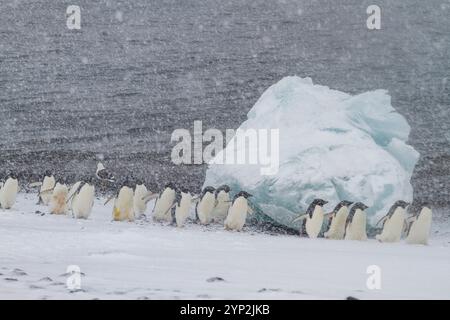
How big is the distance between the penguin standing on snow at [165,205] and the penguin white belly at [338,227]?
2.41m

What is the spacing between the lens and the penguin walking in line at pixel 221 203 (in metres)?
12.5

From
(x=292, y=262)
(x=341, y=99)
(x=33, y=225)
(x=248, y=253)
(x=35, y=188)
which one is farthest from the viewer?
(x=35, y=188)

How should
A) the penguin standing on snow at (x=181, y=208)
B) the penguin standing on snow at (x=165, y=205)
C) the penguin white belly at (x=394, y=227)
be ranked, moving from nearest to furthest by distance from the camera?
the penguin white belly at (x=394, y=227) < the penguin standing on snow at (x=181, y=208) < the penguin standing on snow at (x=165, y=205)

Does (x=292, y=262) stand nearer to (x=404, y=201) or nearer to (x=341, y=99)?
(x=404, y=201)

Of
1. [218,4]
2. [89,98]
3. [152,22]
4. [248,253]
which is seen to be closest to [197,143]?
[89,98]

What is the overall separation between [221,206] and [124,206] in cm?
145

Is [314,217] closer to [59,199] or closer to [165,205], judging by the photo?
[165,205]

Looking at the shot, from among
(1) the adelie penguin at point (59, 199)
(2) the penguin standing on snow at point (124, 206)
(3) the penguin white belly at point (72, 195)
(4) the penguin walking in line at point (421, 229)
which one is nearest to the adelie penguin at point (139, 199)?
(2) the penguin standing on snow at point (124, 206)

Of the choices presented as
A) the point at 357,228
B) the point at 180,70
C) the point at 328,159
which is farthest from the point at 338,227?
the point at 180,70

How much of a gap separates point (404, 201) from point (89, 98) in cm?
2488

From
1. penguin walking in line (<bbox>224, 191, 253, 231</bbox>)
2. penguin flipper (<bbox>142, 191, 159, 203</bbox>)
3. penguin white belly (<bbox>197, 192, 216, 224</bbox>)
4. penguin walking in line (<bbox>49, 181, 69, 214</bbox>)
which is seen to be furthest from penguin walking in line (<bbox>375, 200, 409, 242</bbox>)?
penguin walking in line (<bbox>49, 181, 69, 214</bbox>)

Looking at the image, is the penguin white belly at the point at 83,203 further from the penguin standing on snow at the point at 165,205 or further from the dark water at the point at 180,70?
the dark water at the point at 180,70
